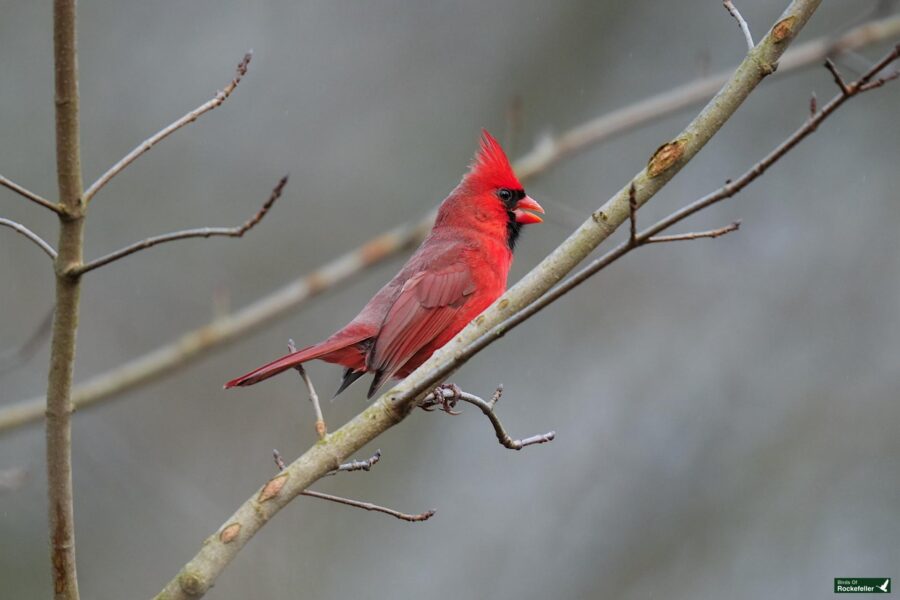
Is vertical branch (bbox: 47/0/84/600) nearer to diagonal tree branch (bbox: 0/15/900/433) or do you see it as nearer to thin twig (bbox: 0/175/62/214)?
thin twig (bbox: 0/175/62/214)

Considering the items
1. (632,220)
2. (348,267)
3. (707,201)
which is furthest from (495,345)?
(707,201)

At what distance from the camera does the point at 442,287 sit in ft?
12.7

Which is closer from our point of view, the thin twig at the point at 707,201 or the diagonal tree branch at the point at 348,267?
the thin twig at the point at 707,201

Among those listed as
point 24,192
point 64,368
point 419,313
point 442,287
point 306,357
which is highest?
point 442,287

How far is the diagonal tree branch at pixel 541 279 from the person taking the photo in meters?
2.45

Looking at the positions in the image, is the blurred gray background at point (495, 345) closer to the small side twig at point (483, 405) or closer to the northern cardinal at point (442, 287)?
the northern cardinal at point (442, 287)

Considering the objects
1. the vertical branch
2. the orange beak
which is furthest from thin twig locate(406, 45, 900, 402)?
the orange beak

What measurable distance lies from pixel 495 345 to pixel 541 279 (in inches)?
204

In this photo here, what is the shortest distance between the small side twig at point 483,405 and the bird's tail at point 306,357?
0.42 metres

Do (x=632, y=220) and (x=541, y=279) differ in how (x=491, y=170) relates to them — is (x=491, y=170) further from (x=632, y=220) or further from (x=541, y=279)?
(x=632, y=220)

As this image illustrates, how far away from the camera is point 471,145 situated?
8406 mm

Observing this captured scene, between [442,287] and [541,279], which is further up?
[442,287]

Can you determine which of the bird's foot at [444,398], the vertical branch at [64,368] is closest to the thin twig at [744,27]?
the bird's foot at [444,398]

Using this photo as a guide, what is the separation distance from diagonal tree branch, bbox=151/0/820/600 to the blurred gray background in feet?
10.9
